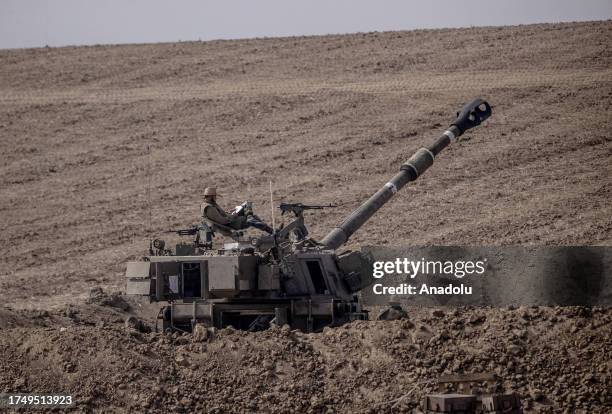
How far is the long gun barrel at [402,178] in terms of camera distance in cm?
2169

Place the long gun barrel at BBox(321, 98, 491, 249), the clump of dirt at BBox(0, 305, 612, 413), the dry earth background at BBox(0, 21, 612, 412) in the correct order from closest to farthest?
the clump of dirt at BBox(0, 305, 612, 413), the dry earth background at BBox(0, 21, 612, 412), the long gun barrel at BBox(321, 98, 491, 249)

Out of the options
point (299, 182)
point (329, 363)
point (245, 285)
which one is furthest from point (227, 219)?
point (299, 182)

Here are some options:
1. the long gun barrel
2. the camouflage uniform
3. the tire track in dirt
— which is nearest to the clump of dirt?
the camouflage uniform

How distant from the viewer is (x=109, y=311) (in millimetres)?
23469

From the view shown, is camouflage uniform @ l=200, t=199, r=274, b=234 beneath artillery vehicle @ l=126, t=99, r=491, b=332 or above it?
above

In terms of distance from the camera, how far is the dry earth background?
1634 centimetres

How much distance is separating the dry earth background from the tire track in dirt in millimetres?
105

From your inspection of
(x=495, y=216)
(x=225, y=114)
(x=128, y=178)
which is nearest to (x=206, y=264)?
(x=495, y=216)

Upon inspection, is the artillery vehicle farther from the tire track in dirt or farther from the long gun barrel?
the tire track in dirt

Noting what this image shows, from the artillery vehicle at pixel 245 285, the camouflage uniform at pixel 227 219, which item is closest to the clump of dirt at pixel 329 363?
the artillery vehicle at pixel 245 285

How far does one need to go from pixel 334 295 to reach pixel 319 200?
1413 centimetres

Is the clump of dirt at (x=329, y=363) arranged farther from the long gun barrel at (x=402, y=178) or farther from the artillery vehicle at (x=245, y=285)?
the long gun barrel at (x=402, y=178)

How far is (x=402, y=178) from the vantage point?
22.4 metres

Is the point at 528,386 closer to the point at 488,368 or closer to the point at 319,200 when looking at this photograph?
the point at 488,368
